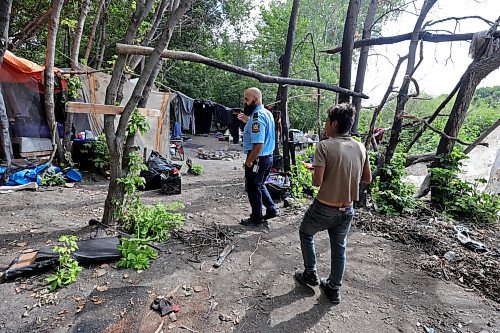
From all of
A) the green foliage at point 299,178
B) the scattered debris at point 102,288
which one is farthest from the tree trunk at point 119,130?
the green foliage at point 299,178

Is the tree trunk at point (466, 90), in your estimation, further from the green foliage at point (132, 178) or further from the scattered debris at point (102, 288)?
the scattered debris at point (102, 288)

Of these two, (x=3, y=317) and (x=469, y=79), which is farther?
(x=469, y=79)

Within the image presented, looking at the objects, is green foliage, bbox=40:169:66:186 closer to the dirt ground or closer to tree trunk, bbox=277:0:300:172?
the dirt ground

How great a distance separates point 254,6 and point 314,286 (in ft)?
66.4

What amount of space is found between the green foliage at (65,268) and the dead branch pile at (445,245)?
3.85 m

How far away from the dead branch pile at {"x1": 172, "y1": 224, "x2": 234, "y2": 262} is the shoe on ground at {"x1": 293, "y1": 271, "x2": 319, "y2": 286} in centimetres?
104

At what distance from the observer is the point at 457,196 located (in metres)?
5.38

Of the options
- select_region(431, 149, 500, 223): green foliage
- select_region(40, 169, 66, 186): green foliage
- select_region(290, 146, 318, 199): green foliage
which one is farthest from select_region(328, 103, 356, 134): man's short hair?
select_region(40, 169, 66, 186): green foliage

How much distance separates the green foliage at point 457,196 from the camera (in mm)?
5145

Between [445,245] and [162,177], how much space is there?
508 centimetres

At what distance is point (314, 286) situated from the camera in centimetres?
284

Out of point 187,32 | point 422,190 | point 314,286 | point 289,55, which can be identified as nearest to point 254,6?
point 187,32

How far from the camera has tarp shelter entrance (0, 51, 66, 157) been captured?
644cm

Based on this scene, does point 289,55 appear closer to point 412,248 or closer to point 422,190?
point 422,190
